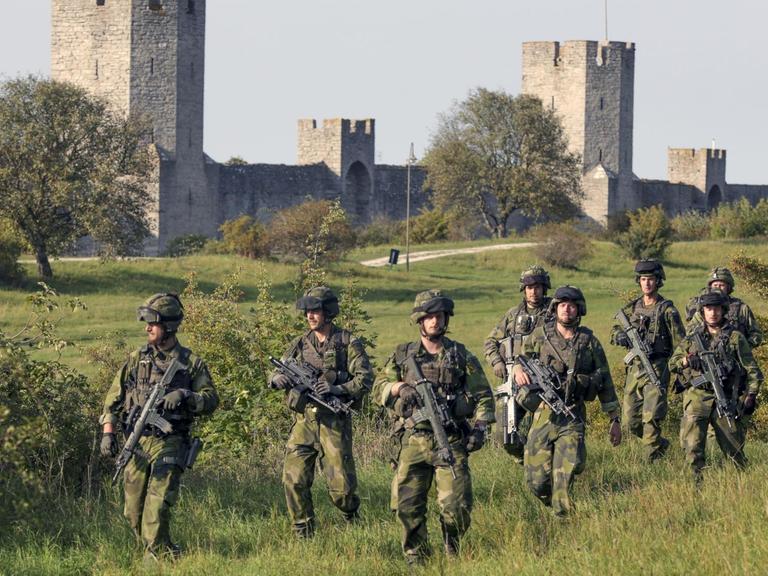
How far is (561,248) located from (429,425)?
40.4m

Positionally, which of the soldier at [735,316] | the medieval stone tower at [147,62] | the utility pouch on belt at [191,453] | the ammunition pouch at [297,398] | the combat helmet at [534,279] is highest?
the medieval stone tower at [147,62]

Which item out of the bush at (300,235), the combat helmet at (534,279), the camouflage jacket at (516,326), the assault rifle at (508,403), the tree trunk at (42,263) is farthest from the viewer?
the bush at (300,235)

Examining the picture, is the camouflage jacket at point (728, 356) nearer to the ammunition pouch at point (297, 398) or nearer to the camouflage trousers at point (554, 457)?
the camouflage trousers at point (554, 457)

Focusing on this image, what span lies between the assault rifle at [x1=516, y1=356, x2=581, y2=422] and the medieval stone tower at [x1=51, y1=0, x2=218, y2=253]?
4278cm

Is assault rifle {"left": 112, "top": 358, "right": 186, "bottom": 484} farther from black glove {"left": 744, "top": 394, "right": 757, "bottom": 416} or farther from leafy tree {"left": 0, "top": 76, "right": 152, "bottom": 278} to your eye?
leafy tree {"left": 0, "top": 76, "right": 152, "bottom": 278}

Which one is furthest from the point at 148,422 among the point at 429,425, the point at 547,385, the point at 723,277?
the point at 723,277

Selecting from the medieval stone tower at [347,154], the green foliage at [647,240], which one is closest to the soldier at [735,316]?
the green foliage at [647,240]

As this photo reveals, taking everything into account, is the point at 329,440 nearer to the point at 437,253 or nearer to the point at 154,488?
the point at 154,488

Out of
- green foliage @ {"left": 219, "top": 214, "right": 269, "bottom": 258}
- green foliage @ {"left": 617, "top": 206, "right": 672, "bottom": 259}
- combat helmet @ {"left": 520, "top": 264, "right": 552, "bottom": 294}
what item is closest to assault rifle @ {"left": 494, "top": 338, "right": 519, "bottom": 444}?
combat helmet @ {"left": 520, "top": 264, "right": 552, "bottom": 294}

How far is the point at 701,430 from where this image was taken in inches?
523

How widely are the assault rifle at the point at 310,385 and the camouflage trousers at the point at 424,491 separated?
882 millimetres

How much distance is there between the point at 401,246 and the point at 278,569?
48.0 m

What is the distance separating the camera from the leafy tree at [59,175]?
41.3 m

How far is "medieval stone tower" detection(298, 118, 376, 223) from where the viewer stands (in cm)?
6719
